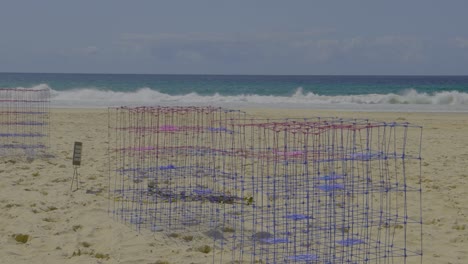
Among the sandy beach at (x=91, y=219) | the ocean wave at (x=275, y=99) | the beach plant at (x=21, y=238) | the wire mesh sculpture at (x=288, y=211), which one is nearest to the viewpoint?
the wire mesh sculpture at (x=288, y=211)

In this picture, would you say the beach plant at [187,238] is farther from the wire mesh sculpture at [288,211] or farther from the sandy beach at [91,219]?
the wire mesh sculpture at [288,211]

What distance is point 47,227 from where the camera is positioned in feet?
22.9

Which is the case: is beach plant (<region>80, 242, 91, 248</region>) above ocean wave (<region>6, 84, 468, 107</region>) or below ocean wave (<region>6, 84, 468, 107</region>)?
below

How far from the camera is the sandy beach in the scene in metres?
6.19

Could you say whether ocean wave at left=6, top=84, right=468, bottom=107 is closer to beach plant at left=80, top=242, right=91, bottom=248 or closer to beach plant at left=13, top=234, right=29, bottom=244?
beach plant at left=13, top=234, right=29, bottom=244

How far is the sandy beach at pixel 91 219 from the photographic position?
20.3 ft

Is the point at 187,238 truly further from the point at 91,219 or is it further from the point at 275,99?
the point at 275,99

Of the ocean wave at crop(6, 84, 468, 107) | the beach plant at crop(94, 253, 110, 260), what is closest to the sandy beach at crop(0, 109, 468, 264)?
the beach plant at crop(94, 253, 110, 260)

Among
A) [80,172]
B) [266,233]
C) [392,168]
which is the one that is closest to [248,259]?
[266,233]

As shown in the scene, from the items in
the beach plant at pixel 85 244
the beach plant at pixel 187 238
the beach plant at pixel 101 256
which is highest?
the beach plant at pixel 187 238

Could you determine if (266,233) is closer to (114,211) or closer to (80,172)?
(114,211)

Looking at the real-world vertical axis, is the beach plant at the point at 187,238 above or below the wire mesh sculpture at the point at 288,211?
below

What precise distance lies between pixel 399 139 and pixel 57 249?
11780 millimetres

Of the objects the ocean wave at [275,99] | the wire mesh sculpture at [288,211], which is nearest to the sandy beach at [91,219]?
the wire mesh sculpture at [288,211]
